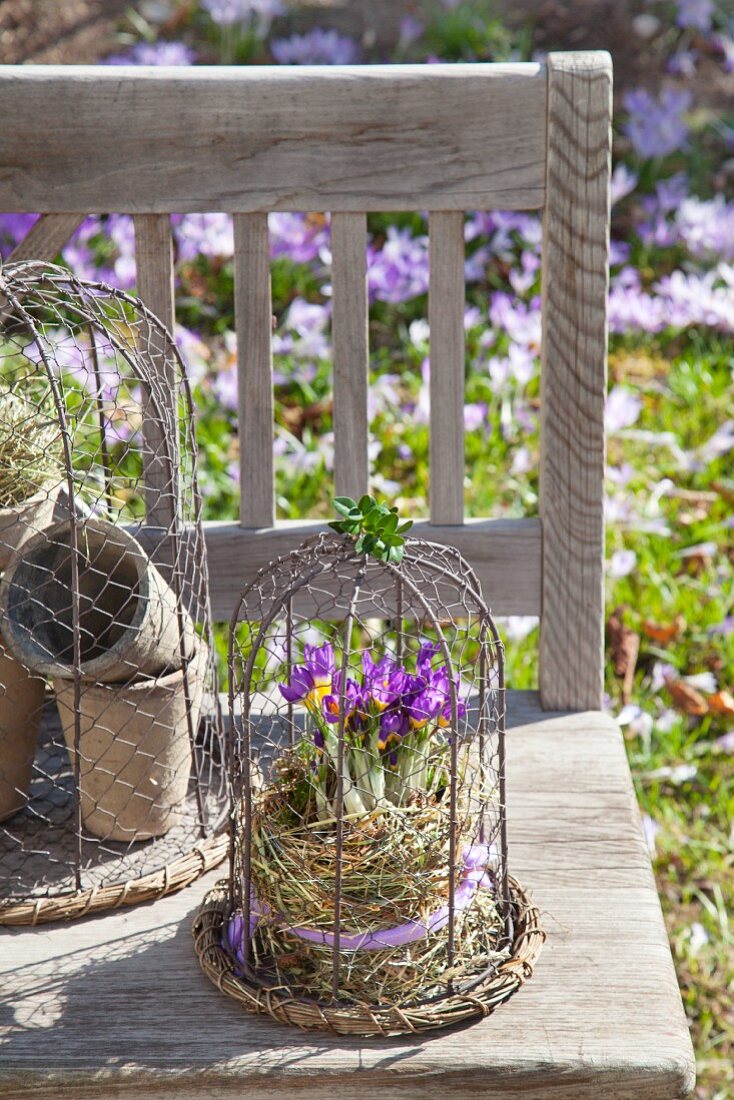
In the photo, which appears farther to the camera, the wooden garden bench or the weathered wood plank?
the weathered wood plank

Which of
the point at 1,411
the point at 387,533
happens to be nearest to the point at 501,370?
the point at 1,411

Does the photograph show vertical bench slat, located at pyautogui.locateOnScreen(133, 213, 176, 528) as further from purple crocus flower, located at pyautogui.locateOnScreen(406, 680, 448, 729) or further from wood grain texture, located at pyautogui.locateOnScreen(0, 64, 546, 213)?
purple crocus flower, located at pyautogui.locateOnScreen(406, 680, 448, 729)

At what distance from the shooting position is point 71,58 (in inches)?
136

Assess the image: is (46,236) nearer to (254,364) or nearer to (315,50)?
(254,364)

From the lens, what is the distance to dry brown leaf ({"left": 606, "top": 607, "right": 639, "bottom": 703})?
2265 mm

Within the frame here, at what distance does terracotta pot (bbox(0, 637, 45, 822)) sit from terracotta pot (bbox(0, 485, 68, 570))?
0.37ft

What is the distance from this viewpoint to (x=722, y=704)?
221 cm

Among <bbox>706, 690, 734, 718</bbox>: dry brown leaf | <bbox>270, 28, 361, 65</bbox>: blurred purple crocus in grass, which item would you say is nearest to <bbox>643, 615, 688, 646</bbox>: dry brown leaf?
<bbox>706, 690, 734, 718</bbox>: dry brown leaf

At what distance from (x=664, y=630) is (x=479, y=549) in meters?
0.72

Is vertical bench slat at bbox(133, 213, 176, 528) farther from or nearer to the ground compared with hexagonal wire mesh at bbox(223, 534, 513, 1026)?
farther from the ground

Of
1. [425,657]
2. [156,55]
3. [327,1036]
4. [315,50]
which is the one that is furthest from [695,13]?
[327,1036]

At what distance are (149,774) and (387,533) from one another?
481 mm

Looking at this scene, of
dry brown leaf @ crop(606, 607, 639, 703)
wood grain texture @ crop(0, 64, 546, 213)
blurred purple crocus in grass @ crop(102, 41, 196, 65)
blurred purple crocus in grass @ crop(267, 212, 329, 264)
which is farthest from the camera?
blurred purple crocus in grass @ crop(102, 41, 196, 65)

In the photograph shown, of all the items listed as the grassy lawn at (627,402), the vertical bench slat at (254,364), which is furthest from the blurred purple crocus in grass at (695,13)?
the vertical bench slat at (254,364)
